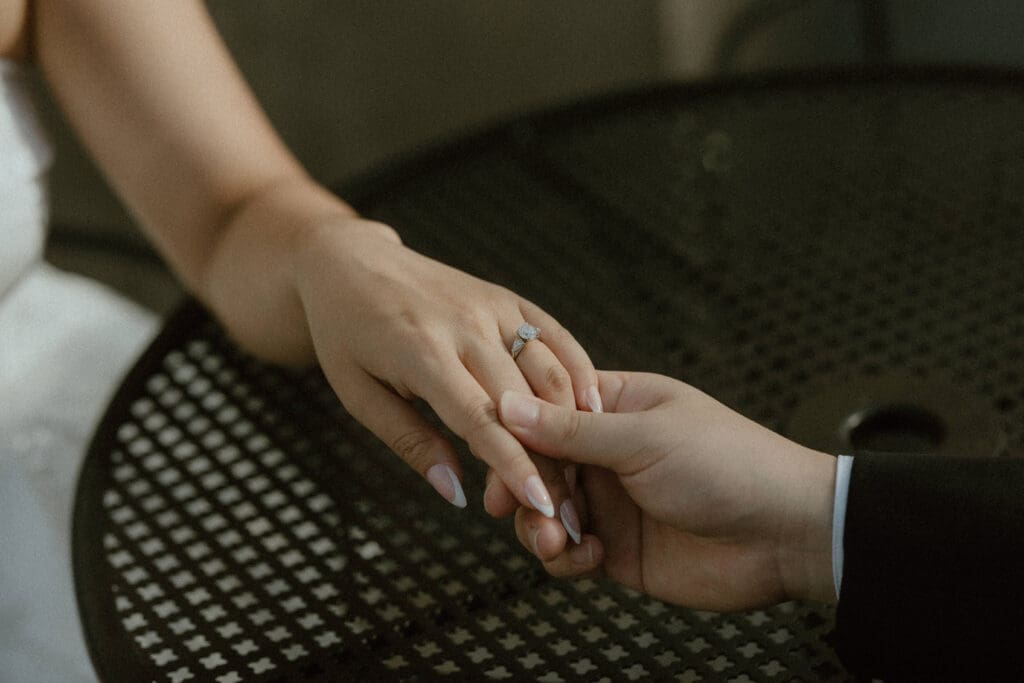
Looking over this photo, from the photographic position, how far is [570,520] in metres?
0.63

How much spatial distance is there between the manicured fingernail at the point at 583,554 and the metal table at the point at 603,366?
5cm

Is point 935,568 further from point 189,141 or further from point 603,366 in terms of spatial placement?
point 189,141

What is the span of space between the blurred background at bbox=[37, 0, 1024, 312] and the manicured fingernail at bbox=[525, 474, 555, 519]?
35.4 inches

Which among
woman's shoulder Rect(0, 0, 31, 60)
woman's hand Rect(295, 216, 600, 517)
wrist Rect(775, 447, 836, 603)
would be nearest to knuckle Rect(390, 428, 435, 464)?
woman's hand Rect(295, 216, 600, 517)

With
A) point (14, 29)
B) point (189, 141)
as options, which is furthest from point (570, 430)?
point (14, 29)

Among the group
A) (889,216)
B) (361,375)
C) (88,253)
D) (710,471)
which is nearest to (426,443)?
(361,375)

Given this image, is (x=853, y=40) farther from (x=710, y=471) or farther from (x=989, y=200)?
(x=710, y=471)

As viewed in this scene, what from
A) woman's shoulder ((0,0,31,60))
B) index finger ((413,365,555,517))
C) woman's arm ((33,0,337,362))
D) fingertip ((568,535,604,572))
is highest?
woman's shoulder ((0,0,31,60))

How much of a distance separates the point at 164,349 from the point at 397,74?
0.80 meters

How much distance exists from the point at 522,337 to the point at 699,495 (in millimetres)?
148

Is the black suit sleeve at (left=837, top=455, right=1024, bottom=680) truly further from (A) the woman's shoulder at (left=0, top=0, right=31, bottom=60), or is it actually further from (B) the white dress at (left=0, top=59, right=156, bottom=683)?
(A) the woman's shoulder at (left=0, top=0, right=31, bottom=60)

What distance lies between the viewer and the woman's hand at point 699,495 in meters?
0.61

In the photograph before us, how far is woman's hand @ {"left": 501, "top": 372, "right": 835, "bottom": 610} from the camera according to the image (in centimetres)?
61

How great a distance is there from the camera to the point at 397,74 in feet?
5.23
